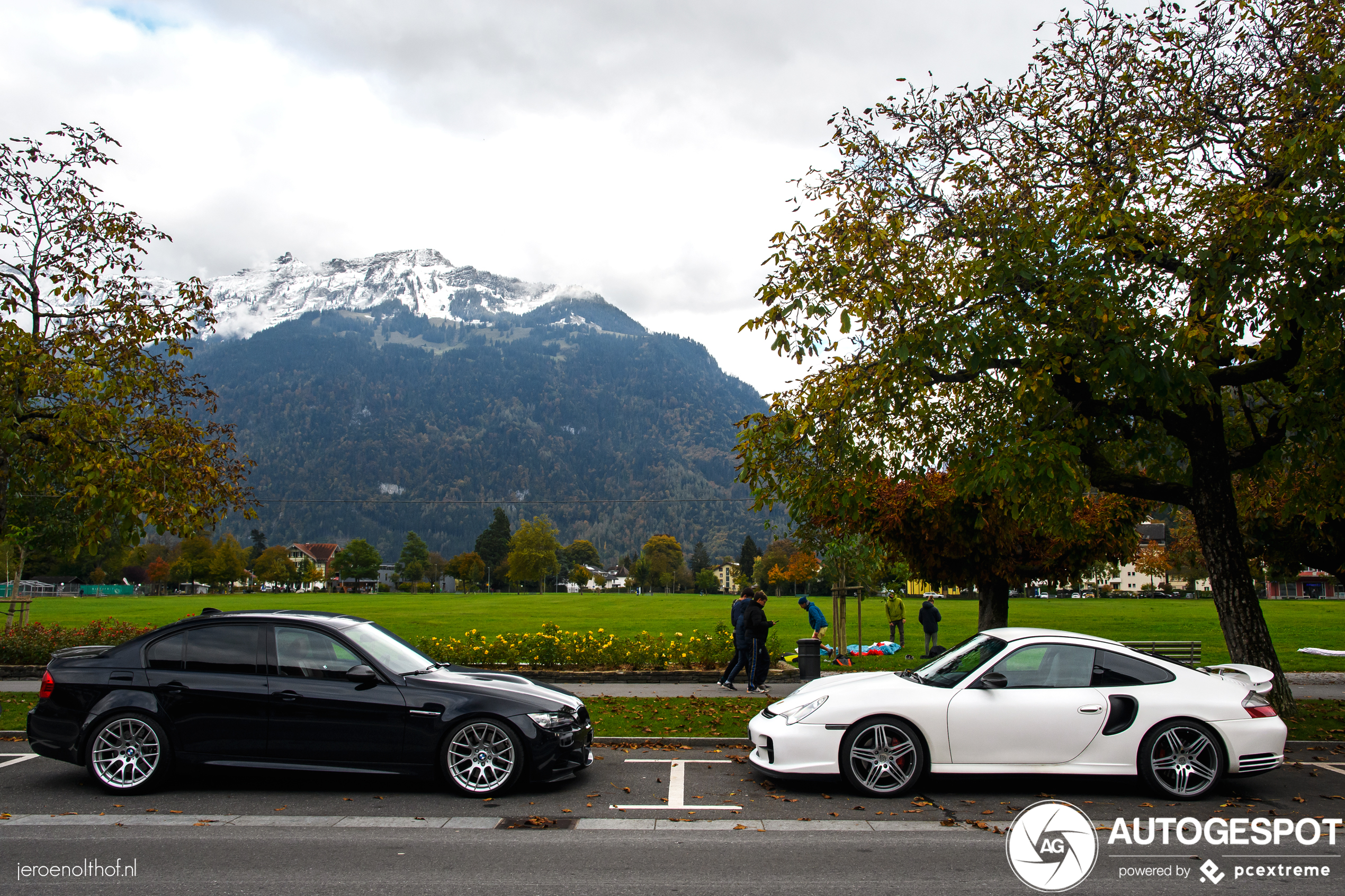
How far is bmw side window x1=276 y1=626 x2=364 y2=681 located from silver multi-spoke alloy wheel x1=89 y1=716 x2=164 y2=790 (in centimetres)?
119

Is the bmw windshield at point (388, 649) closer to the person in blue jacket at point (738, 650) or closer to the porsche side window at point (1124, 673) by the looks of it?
the porsche side window at point (1124, 673)

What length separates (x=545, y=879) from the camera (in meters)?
5.29

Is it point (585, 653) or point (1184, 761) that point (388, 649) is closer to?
point (1184, 761)

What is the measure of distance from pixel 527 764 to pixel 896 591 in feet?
63.1

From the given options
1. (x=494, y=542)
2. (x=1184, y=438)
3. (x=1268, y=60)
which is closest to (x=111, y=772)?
(x=1184, y=438)

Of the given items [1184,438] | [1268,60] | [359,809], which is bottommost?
[359,809]

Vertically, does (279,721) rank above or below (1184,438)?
below

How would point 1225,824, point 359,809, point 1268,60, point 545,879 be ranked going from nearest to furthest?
point 545,879 < point 1225,824 < point 359,809 < point 1268,60

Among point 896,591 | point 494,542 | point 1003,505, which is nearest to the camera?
point 1003,505

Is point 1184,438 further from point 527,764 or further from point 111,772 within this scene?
point 111,772

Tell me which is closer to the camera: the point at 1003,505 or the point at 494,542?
the point at 1003,505

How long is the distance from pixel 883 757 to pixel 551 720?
288 centimetres

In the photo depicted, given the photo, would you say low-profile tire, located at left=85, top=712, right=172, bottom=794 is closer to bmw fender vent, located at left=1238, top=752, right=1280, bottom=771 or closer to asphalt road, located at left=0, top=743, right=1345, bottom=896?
asphalt road, located at left=0, top=743, right=1345, bottom=896

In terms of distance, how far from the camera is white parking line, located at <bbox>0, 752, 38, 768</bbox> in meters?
8.75
